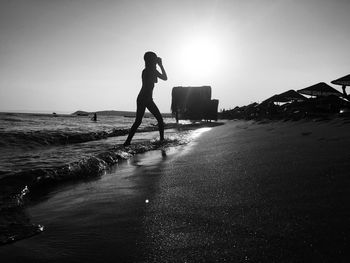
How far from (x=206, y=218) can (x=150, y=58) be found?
5.39 meters

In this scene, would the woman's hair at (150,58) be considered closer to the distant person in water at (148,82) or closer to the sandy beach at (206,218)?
Answer: the distant person in water at (148,82)

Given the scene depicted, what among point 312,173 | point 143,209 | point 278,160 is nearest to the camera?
point 143,209

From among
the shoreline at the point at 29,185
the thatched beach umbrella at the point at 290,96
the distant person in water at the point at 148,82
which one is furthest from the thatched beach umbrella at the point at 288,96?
the shoreline at the point at 29,185

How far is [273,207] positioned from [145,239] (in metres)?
0.63

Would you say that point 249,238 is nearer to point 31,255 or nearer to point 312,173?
point 31,255

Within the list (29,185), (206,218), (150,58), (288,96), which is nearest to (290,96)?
(288,96)

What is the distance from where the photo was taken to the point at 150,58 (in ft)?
20.3

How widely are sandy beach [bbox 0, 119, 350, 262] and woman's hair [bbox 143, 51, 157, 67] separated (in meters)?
4.44

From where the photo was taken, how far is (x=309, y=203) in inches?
50.6

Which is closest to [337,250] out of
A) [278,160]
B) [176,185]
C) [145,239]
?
[145,239]

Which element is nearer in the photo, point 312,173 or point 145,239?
point 145,239

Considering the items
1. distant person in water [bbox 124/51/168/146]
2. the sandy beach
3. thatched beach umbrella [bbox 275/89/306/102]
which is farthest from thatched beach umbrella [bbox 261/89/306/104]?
the sandy beach

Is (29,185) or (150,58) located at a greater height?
(150,58)

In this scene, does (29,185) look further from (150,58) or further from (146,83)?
(150,58)
